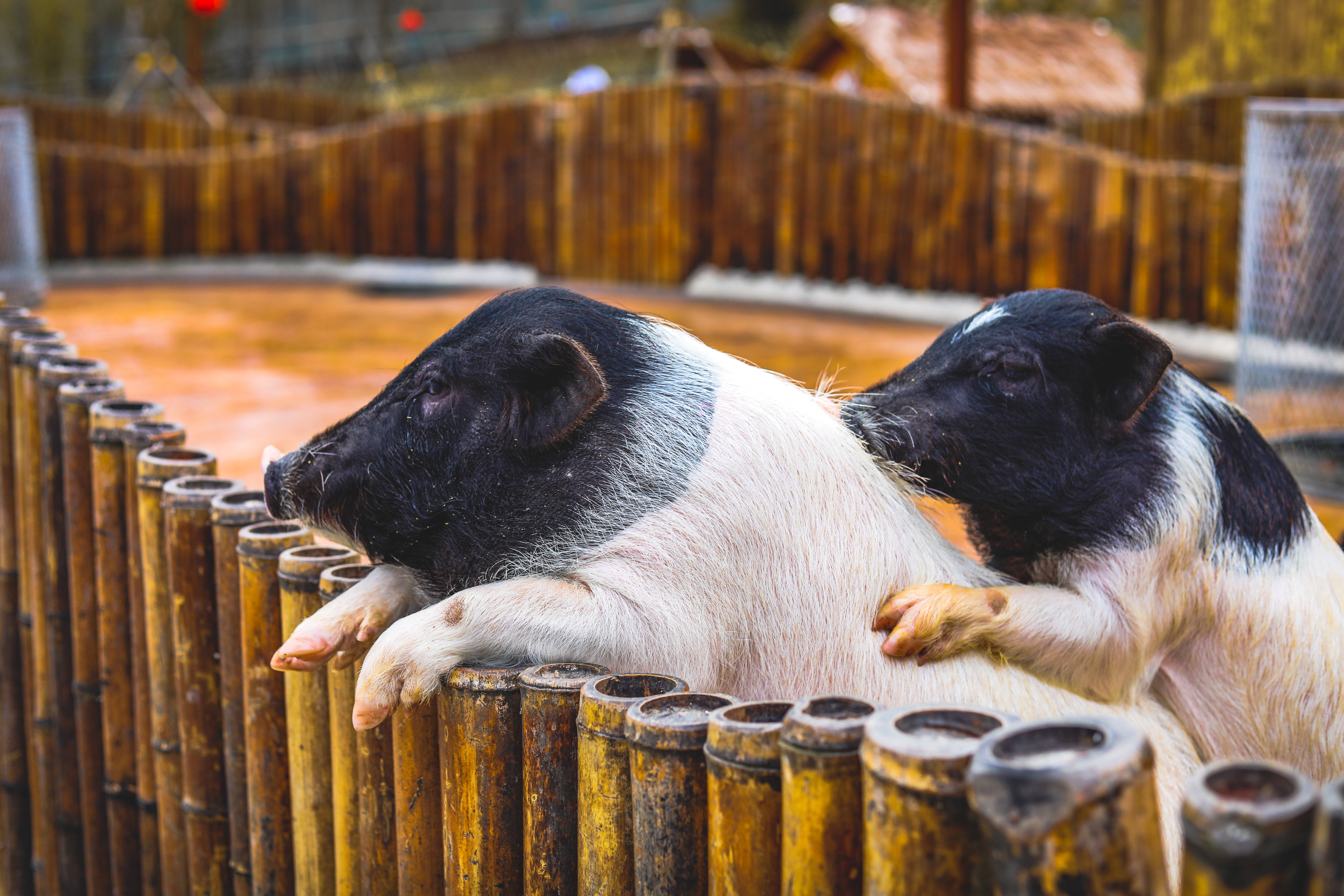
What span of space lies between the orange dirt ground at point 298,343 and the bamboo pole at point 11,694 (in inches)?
40.2

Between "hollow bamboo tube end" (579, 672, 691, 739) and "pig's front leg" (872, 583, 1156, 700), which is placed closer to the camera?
"hollow bamboo tube end" (579, 672, 691, 739)

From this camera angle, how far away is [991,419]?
231 centimetres

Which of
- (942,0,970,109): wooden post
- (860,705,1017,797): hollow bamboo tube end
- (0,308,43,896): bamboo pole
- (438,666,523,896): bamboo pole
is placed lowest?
(0,308,43,896): bamboo pole

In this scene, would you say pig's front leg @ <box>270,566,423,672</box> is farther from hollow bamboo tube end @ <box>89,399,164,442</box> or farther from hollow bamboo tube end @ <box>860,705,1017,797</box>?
hollow bamboo tube end @ <box>89,399,164,442</box>

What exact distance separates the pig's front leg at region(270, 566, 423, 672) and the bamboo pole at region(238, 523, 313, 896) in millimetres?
361

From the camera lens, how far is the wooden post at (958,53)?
1180 cm

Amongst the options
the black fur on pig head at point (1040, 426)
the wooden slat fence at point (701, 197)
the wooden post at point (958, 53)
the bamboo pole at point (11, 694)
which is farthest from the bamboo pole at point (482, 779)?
the wooden post at point (958, 53)

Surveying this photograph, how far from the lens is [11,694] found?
4230 millimetres

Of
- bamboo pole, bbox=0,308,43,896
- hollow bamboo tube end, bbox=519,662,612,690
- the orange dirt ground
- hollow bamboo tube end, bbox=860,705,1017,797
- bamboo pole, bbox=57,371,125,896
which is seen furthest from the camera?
the orange dirt ground

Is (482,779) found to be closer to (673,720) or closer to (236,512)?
(673,720)

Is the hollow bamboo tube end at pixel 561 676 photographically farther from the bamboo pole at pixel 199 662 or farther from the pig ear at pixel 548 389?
the bamboo pole at pixel 199 662

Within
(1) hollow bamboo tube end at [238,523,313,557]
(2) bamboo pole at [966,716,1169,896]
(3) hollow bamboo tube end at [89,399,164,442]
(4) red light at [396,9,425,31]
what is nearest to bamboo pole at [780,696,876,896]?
(2) bamboo pole at [966,716,1169,896]

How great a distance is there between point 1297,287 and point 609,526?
5.99 m

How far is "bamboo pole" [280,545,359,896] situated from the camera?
2439 millimetres
